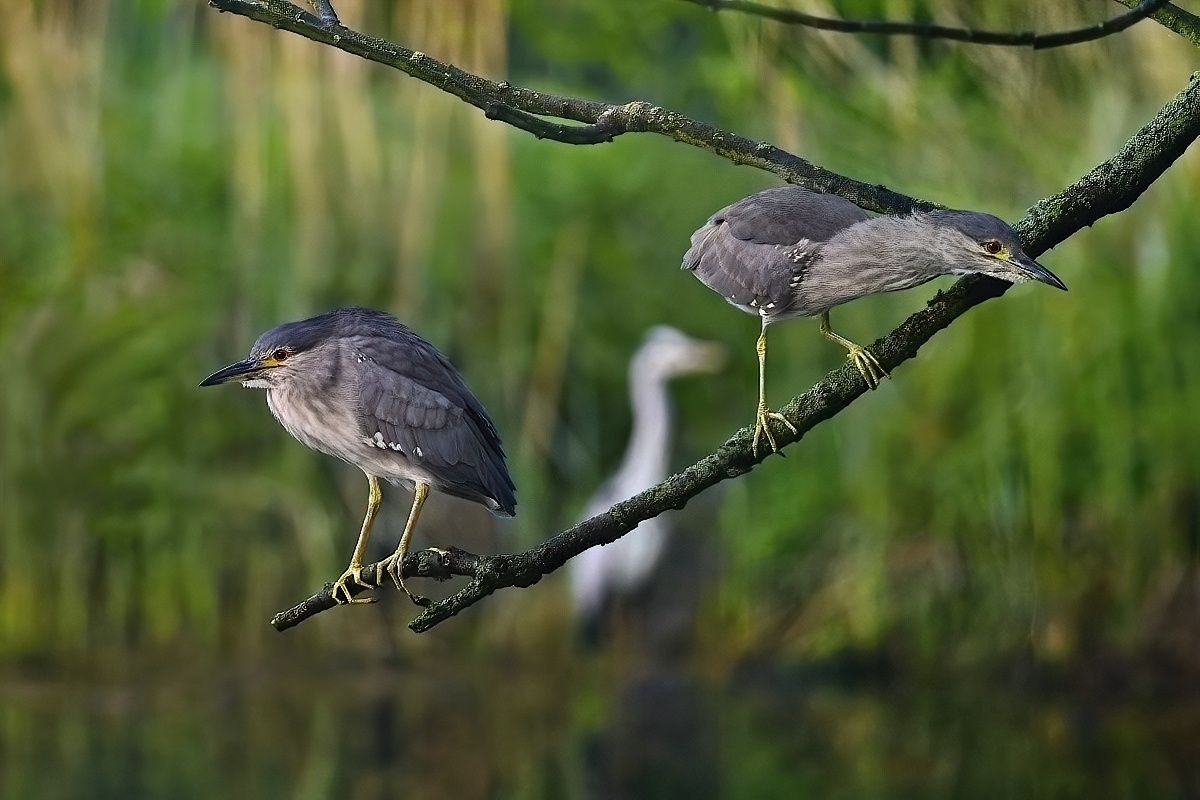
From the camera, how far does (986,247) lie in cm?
162

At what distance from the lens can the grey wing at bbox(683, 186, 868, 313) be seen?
1884 mm

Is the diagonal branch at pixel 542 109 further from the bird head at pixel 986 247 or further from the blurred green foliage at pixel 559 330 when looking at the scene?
the blurred green foliage at pixel 559 330

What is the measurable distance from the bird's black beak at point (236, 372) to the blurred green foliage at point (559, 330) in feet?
15.9

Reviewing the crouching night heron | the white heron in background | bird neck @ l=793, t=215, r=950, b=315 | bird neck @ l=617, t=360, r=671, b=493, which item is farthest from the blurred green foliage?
bird neck @ l=793, t=215, r=950, b=315

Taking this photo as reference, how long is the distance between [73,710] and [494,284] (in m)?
3.37

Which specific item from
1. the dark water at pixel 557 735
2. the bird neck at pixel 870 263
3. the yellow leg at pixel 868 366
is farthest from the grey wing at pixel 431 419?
the dark water at pixel 557 735

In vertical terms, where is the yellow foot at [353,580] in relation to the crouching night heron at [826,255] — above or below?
below

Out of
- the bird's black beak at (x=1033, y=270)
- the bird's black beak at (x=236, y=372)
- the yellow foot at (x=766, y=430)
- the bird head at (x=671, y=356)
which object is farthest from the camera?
the bird head at (x=671, y=356)

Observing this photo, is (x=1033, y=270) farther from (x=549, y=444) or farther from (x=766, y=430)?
(x=549, y=444)

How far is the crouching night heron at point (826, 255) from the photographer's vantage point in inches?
64.1

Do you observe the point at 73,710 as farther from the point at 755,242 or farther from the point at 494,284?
the point at 755,242

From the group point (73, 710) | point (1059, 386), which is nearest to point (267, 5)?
point (1059, 386)

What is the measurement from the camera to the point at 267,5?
1.67 m

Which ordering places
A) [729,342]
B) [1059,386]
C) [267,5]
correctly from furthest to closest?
[729,342], [1059,386], [267,5]
